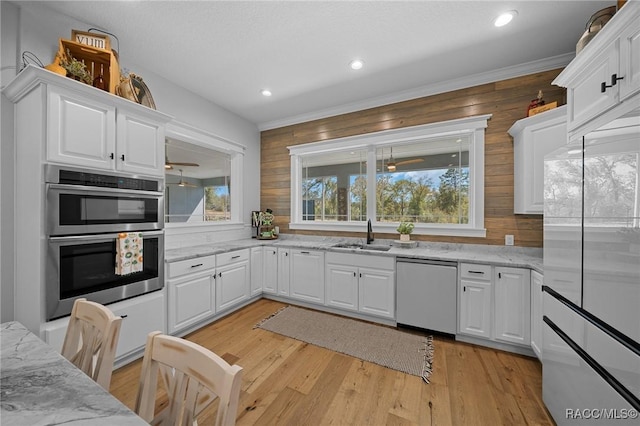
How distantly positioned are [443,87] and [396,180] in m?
1.24

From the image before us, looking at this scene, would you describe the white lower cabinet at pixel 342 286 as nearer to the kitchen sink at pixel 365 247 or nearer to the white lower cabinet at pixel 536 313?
the kitchen sink at pixel 365 247

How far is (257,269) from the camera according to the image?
3594mm

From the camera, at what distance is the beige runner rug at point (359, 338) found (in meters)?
2.20

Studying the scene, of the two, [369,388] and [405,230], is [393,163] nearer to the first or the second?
[405,230]

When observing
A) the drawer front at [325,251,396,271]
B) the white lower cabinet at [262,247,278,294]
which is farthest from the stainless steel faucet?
the white lower cabinet at [262,247,278,294]

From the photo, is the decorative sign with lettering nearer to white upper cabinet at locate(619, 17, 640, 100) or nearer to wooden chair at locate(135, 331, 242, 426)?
wooden chair at locate(135, 331, 242, 426)

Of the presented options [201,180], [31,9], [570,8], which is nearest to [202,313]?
[201,180]

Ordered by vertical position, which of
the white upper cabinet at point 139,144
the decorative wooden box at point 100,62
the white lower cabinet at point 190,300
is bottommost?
the white lower cabinet at point 190,300

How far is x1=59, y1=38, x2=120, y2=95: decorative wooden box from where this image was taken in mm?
1944

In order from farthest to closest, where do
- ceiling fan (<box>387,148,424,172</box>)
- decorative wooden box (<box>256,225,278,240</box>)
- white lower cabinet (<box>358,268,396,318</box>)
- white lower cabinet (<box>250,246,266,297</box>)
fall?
1. decorative wooden box (<box>256,225,278,240</box>)
2. white lower cabinet (<box>250,246,266,297</box>)
3. ceiling fan (<box>387,148,424,172</box>)
4. white lower cabinet (<box>358,268,396,318</box>)

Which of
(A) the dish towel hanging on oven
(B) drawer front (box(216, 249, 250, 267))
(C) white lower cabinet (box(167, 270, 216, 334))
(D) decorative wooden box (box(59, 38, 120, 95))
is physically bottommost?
(C) white lower cabinet (box(167, 270, 216, 334))

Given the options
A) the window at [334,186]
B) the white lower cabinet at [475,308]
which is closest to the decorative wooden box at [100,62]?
the window at [334,186]

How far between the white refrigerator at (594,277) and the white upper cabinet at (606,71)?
0.19 meters

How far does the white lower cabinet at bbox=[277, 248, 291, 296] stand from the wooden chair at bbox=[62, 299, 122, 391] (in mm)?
2433
